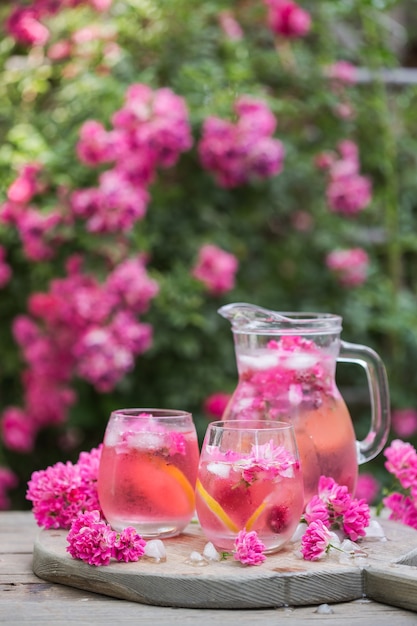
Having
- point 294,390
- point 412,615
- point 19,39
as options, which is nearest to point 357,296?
point 19,39

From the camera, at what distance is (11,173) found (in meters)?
3.00

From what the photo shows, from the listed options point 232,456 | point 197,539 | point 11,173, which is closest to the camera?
point 232,456

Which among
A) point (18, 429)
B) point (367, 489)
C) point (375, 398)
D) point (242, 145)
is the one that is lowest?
point (367, 489)

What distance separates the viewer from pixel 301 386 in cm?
136

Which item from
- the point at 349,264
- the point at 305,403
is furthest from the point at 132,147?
the point at 305,403

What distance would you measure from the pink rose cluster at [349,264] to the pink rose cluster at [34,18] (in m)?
1.05

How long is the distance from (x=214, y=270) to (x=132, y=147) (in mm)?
409

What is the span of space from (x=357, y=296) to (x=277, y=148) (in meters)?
0.65

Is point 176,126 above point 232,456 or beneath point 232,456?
above

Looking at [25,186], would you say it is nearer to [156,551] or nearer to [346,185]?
[346,185]

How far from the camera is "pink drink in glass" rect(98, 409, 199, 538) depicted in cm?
127

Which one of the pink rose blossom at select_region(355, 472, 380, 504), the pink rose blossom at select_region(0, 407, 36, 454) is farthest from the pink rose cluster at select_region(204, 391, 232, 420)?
the pink rose blossom at select_region(0, 407, 36, 454)

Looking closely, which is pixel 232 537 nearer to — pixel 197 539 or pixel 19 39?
pixel 197 539

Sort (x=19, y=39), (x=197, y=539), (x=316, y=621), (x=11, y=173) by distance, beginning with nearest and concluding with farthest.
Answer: (x=316, y=621) < (x=197, y=539) < (x=11, y=173) < (x=19, y=39)
